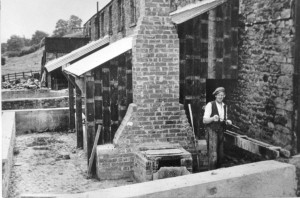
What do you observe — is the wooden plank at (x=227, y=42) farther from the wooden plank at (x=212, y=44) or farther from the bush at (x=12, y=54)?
the bush at (x=12, y=54)

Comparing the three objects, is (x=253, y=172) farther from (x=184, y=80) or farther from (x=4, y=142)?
(x=4, y=142)

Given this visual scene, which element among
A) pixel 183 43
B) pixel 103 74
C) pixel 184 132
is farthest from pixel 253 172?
pixel 103 74

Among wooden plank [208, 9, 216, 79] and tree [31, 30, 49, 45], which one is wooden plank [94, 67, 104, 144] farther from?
tree [31, 30, 49, 45]

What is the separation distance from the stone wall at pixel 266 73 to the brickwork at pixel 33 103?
9.64 meters

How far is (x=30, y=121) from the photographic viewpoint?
12734 millimetres

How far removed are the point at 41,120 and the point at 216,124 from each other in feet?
26.3

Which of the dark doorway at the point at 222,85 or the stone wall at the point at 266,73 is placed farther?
the dark doorway at the point at 222,85

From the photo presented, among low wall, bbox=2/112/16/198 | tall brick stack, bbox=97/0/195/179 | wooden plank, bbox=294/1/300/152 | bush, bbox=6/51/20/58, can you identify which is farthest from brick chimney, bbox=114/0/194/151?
bush, bbox=6/51/20/58

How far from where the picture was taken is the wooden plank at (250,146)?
655cm

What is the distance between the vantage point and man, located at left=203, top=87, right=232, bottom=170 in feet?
22.5

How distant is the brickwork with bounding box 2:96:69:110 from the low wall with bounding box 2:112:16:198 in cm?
294

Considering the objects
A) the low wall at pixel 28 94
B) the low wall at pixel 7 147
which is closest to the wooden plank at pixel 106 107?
the low wall at pixel 7 147

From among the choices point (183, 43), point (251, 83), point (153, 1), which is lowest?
point (251, 83)

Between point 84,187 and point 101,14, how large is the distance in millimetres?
14807
